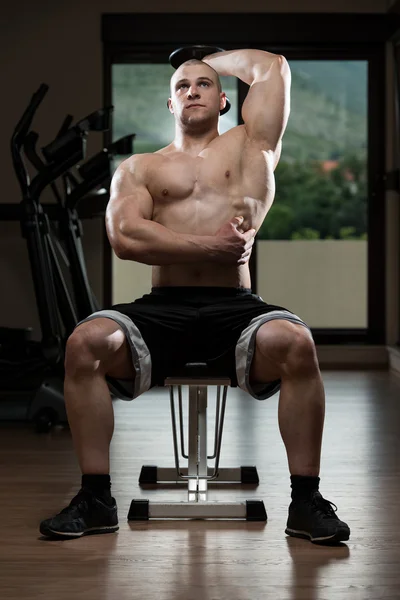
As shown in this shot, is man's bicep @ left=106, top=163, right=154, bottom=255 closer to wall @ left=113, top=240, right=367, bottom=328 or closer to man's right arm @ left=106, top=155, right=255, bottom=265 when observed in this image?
man's right arm @ left=106, top=155, right=255, bottom=265

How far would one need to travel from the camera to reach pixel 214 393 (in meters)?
4.84

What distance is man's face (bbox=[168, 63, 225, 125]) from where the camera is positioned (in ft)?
8.97

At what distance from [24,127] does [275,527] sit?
2459 mm

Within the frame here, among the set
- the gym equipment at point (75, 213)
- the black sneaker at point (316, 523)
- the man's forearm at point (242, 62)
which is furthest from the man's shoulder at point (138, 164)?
the gym equipment at point (75, 213)

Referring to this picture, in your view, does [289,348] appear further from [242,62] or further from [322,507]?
[242,62]

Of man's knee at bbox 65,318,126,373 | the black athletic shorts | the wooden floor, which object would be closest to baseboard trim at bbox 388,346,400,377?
the wooden floor

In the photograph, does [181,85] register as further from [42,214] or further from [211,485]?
[42,214]

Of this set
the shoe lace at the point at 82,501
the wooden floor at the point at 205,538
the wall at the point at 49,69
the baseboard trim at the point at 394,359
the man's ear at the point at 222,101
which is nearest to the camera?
the wooden floor at the point at 205,538

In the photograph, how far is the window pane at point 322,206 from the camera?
20.9 ft

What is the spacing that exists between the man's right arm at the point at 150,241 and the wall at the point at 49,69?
3561 millimetres

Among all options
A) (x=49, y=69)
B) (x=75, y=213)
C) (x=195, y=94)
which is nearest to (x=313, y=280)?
(x=75, y=213)

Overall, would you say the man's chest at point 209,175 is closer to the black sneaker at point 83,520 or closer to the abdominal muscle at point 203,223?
the abdominal muscle at point 203,223

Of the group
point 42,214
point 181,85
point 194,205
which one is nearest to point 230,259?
point 194,205

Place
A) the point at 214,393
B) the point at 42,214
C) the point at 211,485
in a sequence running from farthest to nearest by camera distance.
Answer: the point at 214,393, the point at 42,214, the point at 211,485
